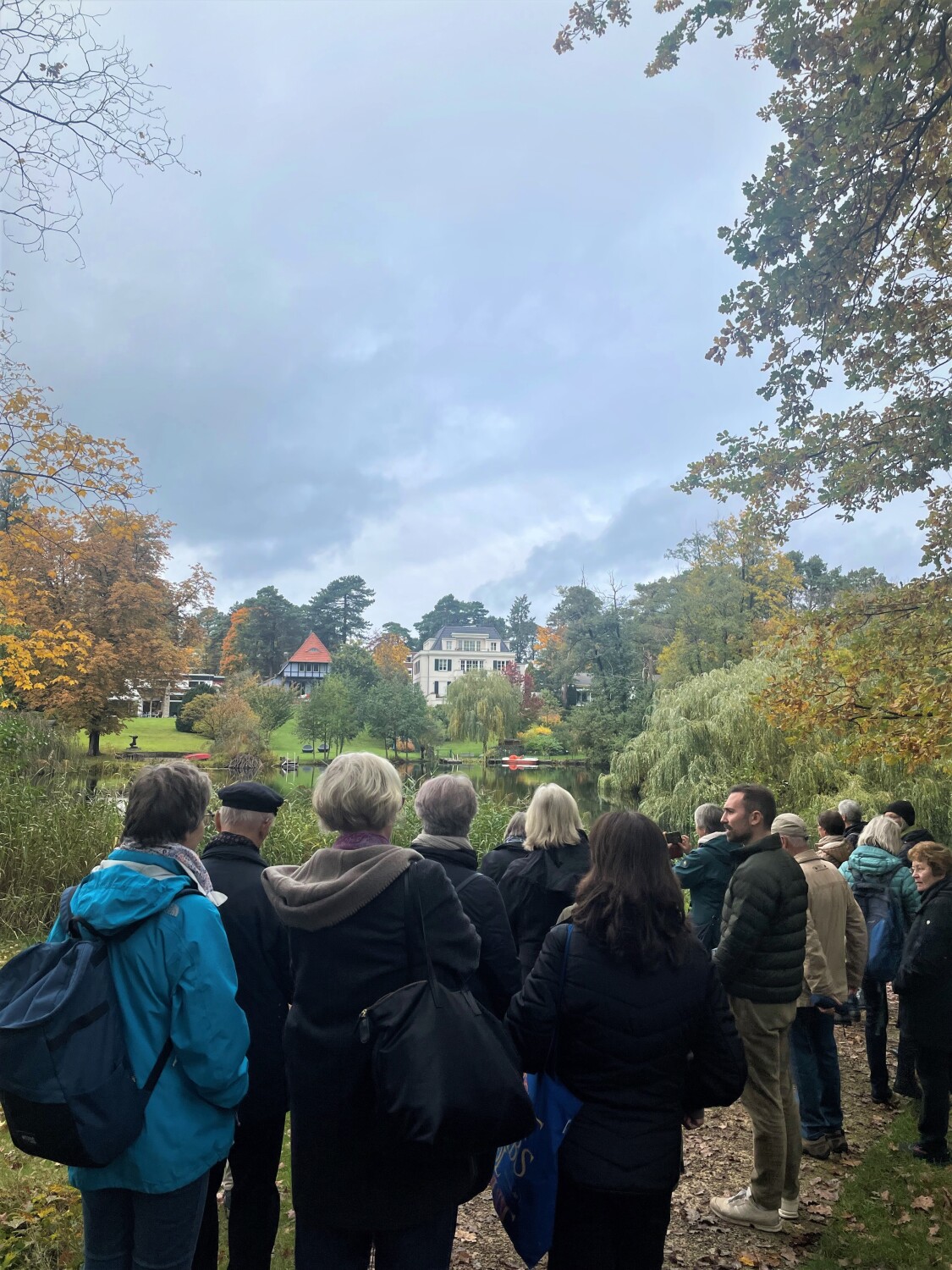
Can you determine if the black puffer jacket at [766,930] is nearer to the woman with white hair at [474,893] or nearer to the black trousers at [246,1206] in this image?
the woman with white hair at [474,893]

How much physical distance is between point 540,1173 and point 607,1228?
0.22 meters

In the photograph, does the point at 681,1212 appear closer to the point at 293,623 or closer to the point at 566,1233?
the point at 566,1233

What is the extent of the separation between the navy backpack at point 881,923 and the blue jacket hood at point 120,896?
4.37 metres

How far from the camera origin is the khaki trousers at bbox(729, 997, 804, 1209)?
3.11 m

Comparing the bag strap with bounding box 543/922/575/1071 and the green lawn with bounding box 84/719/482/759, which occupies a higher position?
the bag strap with bounding box 543/922/575/1071

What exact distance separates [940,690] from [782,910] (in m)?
2.79

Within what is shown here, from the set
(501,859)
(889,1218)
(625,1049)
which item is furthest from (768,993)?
(625,1049)

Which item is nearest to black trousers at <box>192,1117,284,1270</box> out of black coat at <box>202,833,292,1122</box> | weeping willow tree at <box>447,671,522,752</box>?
black coat at <box>202,833,292,1122</box>

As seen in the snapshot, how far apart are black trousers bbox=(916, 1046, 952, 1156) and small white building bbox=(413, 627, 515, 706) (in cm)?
6967

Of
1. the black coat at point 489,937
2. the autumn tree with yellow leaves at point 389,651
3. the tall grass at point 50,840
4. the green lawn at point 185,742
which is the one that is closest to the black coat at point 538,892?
the black coat at point 489,937

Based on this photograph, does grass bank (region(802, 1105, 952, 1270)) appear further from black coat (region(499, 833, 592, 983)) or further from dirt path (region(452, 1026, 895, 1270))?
black coat (region(499, 833, 592, 983))

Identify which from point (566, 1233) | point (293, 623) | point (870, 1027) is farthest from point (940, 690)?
point (293, 623)

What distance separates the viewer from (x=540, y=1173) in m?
2.03

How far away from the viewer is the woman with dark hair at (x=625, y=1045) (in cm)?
194
